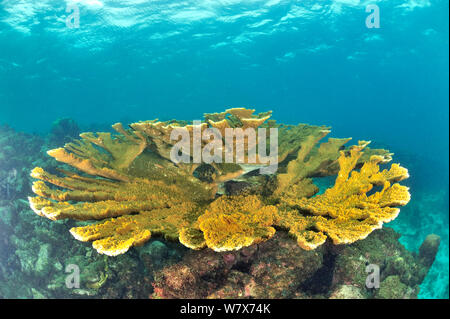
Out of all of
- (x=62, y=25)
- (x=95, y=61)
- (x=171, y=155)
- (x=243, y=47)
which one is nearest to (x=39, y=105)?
(x=95, y=61)

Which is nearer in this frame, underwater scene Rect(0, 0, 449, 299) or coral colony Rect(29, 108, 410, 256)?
coral colony Rect(29, 108, 410, 256)

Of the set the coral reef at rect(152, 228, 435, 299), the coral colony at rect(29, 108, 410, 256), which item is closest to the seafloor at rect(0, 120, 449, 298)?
the coral reef at rect(152, 228, 435, 299)

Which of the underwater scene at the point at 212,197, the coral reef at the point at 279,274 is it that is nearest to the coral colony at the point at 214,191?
the underwater scene at the point at 212,197

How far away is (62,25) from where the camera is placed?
25078mm

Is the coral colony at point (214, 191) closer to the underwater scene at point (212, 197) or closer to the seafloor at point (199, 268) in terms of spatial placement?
the underwater scene at point (212, 197)

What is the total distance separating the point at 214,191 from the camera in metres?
3.62

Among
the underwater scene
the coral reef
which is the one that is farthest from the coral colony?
the coral reef

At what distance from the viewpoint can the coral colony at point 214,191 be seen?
2.44 meters

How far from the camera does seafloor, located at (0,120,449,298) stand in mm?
2846

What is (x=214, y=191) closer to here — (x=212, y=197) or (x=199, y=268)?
(x=212, y=197)

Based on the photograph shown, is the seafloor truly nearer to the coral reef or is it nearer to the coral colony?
the coral reef

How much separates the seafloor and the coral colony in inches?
21.6

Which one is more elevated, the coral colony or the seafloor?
the coral colony
